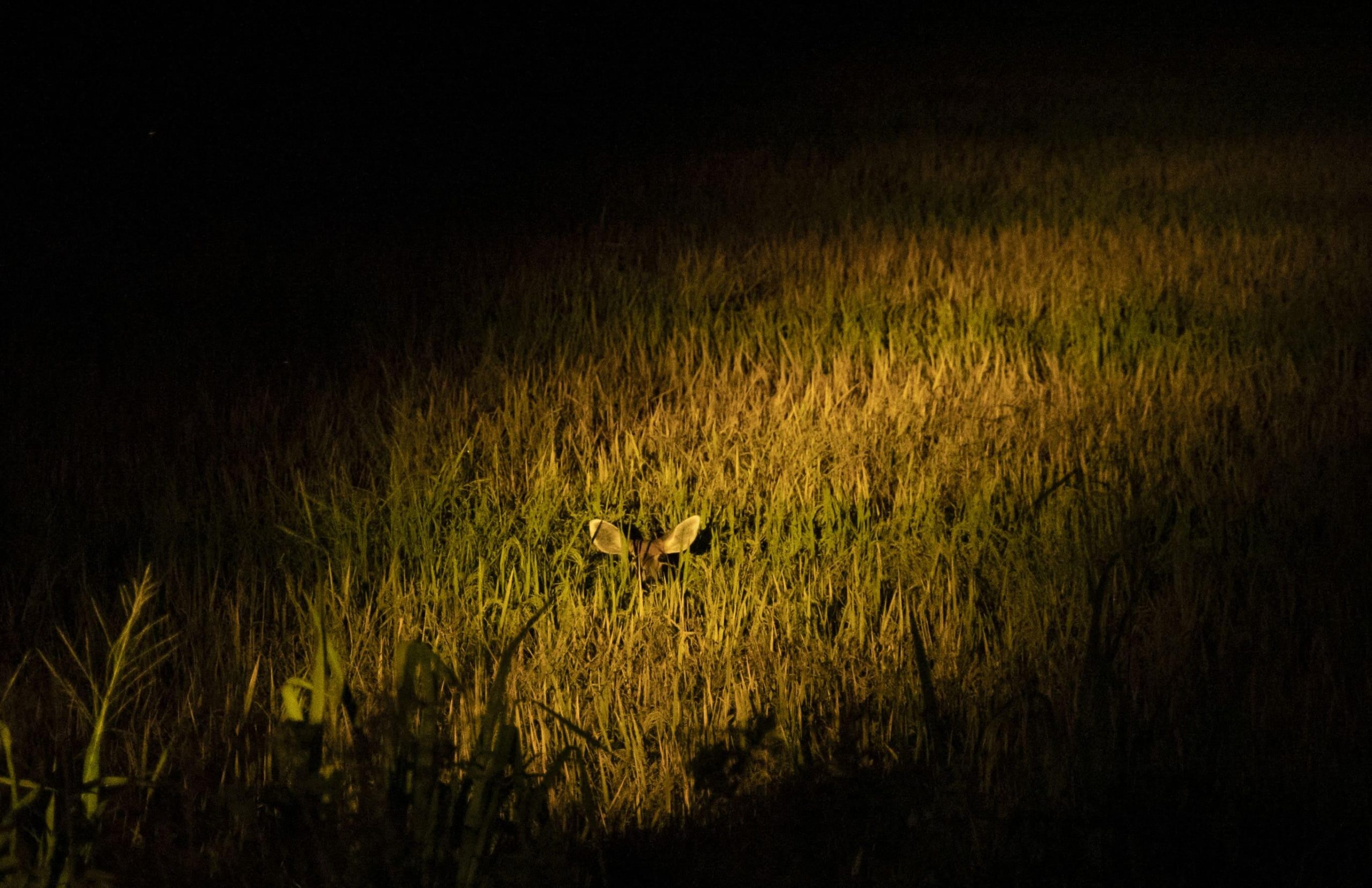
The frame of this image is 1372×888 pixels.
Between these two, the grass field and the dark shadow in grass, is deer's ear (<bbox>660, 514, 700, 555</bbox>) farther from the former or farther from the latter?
the dark shadow in grass

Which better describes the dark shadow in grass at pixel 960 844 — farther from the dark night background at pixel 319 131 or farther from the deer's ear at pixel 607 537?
the dark night background at pixel 319 131

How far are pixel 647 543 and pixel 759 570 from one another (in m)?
0.22

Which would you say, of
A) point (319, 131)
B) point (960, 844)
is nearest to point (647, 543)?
point (960, 844)

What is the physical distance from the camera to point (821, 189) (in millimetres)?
6363

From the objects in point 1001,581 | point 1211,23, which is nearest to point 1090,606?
point 1001,581

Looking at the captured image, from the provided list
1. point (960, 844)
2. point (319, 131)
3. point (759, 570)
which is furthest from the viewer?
point (319, 131)

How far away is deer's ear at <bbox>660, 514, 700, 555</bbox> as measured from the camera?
210 centimetres

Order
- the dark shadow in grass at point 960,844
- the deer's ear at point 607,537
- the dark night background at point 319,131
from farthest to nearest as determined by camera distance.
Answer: the dark night background at point 319,131
the deer's ear at point 607,537
the dark shadow in grass at point 960,844

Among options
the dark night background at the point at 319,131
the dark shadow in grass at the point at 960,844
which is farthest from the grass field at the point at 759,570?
the dark night background at the point at 319,131

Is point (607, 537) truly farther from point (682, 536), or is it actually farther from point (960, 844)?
point (960, 844)

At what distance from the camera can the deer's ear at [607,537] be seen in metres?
2.10

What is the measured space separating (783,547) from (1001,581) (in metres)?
0.42

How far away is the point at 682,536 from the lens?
2.11m

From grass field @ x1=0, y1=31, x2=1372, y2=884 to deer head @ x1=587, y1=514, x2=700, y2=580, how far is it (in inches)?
1.9
